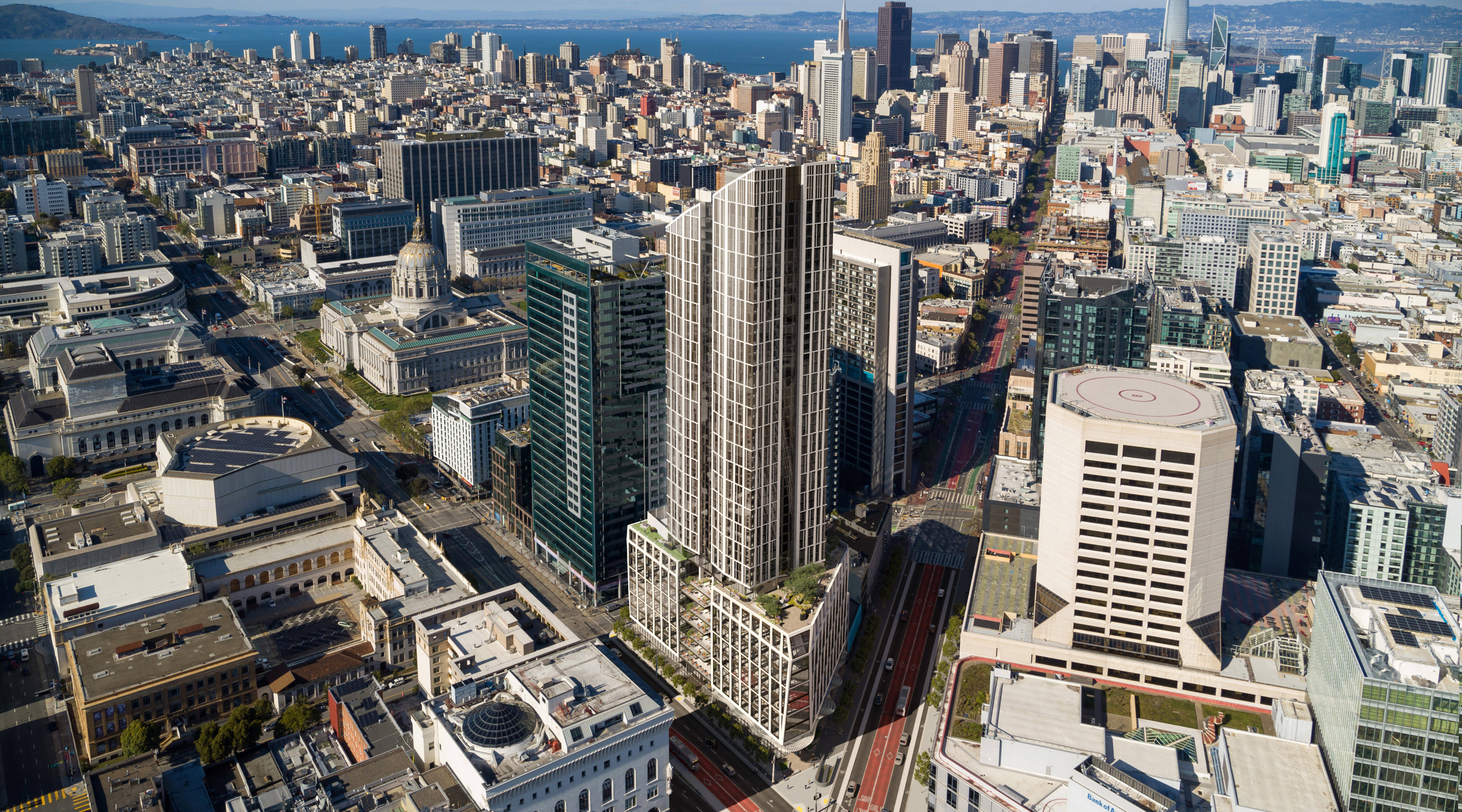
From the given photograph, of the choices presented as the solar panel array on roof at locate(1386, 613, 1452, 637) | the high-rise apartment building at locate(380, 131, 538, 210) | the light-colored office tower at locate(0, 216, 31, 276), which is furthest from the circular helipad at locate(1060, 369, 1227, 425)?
the light-colored office tower at locate(0, 216, 31, 276)

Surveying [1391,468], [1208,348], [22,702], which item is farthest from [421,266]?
[1391,468]

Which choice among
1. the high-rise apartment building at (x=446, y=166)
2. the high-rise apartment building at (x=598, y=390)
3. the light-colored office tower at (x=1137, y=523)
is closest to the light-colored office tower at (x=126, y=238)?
the high-rise apartment building at (x=446, y=166)

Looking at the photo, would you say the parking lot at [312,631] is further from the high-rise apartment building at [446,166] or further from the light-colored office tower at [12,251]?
the high-rise apartment building at [446,166]

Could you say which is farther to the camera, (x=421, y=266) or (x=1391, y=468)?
(x=421, y=266)

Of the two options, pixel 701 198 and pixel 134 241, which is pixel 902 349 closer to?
pixel 701 198

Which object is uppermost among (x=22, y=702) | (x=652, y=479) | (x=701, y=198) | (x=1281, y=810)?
(x=701, y=198)
